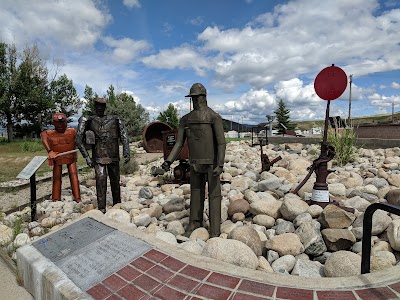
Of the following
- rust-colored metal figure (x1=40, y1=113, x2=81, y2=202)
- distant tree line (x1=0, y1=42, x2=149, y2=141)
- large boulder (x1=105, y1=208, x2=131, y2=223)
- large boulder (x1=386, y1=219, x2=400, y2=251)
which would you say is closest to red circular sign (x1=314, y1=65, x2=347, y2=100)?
large boulder (x1=386, y1=219, x2=400, y2=251)

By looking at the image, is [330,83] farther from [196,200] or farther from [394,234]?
[196,200]

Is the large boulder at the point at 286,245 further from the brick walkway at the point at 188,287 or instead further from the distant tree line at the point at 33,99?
the distant tree line at the point at 33,99

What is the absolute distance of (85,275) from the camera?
6.79 ft

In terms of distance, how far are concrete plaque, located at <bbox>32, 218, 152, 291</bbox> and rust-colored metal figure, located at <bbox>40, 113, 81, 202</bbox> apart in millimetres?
2697

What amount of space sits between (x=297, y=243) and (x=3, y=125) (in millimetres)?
31604

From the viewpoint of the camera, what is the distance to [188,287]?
6.04 feet

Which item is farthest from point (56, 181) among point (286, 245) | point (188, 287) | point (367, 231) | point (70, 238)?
point (367, 231)

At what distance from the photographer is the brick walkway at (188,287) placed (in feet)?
5.55

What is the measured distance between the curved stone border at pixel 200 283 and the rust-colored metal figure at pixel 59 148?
127 inches

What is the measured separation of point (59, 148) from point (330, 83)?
440 cm

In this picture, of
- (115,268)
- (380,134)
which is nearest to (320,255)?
(115,268)

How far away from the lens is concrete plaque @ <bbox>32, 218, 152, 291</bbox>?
209 cm

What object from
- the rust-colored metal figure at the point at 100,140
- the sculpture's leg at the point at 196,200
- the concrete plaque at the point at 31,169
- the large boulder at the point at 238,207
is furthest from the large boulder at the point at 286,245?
the concrete plaque at the point at 31,169

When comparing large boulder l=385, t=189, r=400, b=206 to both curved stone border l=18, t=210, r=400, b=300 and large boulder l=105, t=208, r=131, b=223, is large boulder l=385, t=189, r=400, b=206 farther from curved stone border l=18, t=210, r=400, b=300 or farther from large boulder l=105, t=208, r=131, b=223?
large boulder l=105, t=208, r=131, b=223
